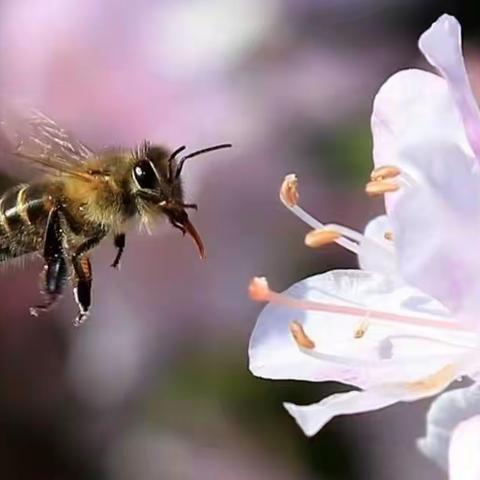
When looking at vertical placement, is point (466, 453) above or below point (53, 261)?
below

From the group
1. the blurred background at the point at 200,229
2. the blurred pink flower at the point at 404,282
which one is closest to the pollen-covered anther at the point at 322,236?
the blurred pink flower at the point at 404,282

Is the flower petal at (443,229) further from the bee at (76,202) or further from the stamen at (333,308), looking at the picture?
the bee at (76,202)

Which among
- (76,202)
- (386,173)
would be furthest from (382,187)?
(76,202)

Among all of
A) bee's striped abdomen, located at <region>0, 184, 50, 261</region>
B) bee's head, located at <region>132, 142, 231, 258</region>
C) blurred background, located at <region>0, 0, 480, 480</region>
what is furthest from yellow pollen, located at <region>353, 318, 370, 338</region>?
blurred background, located at <region>0, 0, 480, 480</region>

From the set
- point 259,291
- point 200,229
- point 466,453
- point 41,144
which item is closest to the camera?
point 466,453

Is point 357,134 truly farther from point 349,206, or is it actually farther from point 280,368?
point 280,368

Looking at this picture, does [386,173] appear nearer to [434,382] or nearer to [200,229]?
[434,382]

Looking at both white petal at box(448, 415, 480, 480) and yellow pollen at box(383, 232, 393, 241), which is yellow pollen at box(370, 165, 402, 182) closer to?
yellow pollen at box(383, 232, 393, 241)
